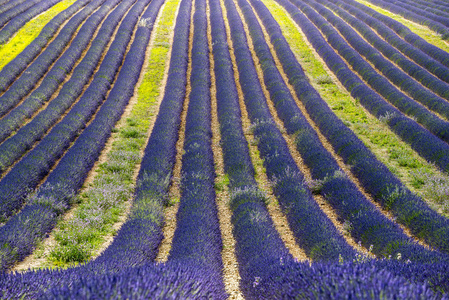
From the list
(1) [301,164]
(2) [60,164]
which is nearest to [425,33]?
(1) [301,164]

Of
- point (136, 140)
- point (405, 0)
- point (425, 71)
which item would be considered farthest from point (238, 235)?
point (405, 0)

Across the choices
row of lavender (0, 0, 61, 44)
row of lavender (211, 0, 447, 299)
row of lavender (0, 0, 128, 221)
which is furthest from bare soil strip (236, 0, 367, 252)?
row of lavender (0, 0, 61, 44)

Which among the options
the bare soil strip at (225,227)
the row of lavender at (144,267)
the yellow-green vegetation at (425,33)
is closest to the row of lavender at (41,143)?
the row of lavender at (144,267)

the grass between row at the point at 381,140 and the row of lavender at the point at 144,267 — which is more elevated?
the row of lavender at the point at 144,267

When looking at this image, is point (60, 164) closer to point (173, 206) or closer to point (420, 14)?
point (173, 206)

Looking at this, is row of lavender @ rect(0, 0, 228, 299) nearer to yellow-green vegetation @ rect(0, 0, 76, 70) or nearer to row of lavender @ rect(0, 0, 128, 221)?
row of lavender @ rect(0, 0, 128, 221)

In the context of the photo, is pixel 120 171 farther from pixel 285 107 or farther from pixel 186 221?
pixel 285 107

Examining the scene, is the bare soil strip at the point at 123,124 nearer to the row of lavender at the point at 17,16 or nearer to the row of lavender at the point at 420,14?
the row of lavender at the point at 17,16

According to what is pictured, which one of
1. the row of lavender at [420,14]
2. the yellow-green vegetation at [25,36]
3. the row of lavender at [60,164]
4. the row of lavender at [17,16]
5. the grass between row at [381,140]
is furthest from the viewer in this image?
the row of lavender at [420,14]
